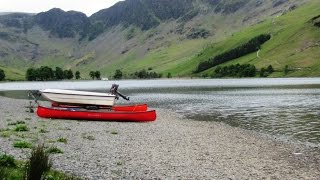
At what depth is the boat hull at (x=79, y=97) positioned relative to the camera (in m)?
57.1

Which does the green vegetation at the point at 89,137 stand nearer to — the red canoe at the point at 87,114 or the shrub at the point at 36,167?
the red canoe at the point at 87,114

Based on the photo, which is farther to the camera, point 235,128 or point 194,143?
point 235,128

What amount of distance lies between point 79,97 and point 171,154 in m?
29.1

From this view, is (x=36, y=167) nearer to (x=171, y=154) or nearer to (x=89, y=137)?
(x=171, y=154)

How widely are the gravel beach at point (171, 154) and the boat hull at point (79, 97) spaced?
10.7m

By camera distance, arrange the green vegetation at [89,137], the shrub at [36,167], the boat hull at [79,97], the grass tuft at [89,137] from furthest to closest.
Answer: the boat hull at [79,97], the grass tuft at [89,137], the green vegetation at [89,137], the shrub at [36,167]

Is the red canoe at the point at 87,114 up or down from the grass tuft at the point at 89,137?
up

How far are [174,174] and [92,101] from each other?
35.3 m

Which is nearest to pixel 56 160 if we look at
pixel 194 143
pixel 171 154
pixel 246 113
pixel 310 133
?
pixel 171 154

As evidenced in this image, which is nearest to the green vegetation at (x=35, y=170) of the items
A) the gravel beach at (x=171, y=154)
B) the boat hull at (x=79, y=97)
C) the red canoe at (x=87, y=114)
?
the gravel beach at (x=171, y=154)

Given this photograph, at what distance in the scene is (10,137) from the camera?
32.5 m

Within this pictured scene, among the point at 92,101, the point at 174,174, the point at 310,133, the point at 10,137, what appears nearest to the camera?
the point at 174,174

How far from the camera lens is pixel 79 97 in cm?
5725

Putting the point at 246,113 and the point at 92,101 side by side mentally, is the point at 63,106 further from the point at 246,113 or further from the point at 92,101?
the point at 246,113
